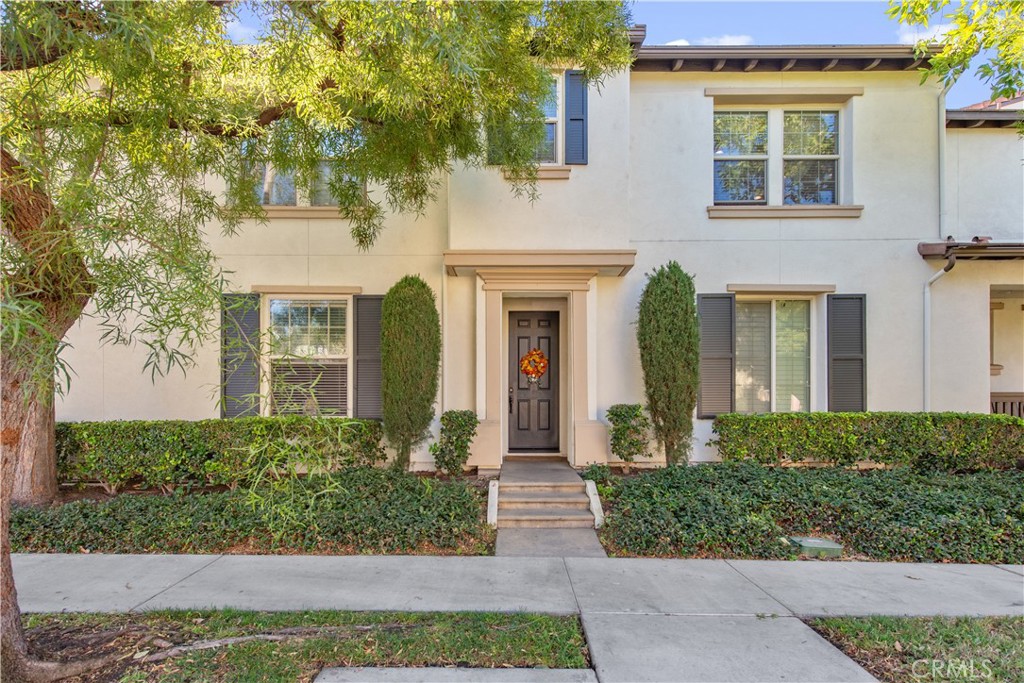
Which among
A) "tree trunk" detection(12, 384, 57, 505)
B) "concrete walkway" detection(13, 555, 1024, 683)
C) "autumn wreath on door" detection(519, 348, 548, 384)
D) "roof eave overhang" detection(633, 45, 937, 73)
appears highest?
"roof eave overhang" detection(633, 45, 937, 73)

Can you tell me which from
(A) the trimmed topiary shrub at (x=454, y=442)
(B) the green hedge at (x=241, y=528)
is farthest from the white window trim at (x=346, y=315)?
(B) the green hedge at (x=241, y=528)

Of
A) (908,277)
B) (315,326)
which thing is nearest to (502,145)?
(315,326)

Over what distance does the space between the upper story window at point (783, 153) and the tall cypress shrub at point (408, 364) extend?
16.6 ft

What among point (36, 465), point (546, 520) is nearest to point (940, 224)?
point (546, 520)

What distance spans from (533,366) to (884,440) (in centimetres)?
515

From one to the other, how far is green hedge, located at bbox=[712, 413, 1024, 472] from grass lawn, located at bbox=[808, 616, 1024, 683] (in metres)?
3.26

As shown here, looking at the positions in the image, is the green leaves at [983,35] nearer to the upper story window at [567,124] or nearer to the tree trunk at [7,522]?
the upper story window at [567,124]

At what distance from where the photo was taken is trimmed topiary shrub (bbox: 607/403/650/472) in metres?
6.86

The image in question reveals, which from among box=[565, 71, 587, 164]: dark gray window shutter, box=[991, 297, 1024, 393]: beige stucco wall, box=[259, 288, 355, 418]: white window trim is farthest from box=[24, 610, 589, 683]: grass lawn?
box=[991, 297, 1024, 393]: beige stucco wall

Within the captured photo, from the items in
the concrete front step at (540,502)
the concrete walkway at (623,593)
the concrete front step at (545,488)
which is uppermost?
the concrete front step at (545,488)

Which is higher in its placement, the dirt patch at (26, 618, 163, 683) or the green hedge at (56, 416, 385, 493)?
the green hedge at (56, 416, 385, 493)

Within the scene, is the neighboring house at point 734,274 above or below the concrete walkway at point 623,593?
above

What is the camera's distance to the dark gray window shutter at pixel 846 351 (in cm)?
750

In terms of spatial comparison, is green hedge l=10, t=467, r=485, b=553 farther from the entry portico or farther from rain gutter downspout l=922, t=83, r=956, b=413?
rain gutter downspout l=922, t=83, r=956, b=413
